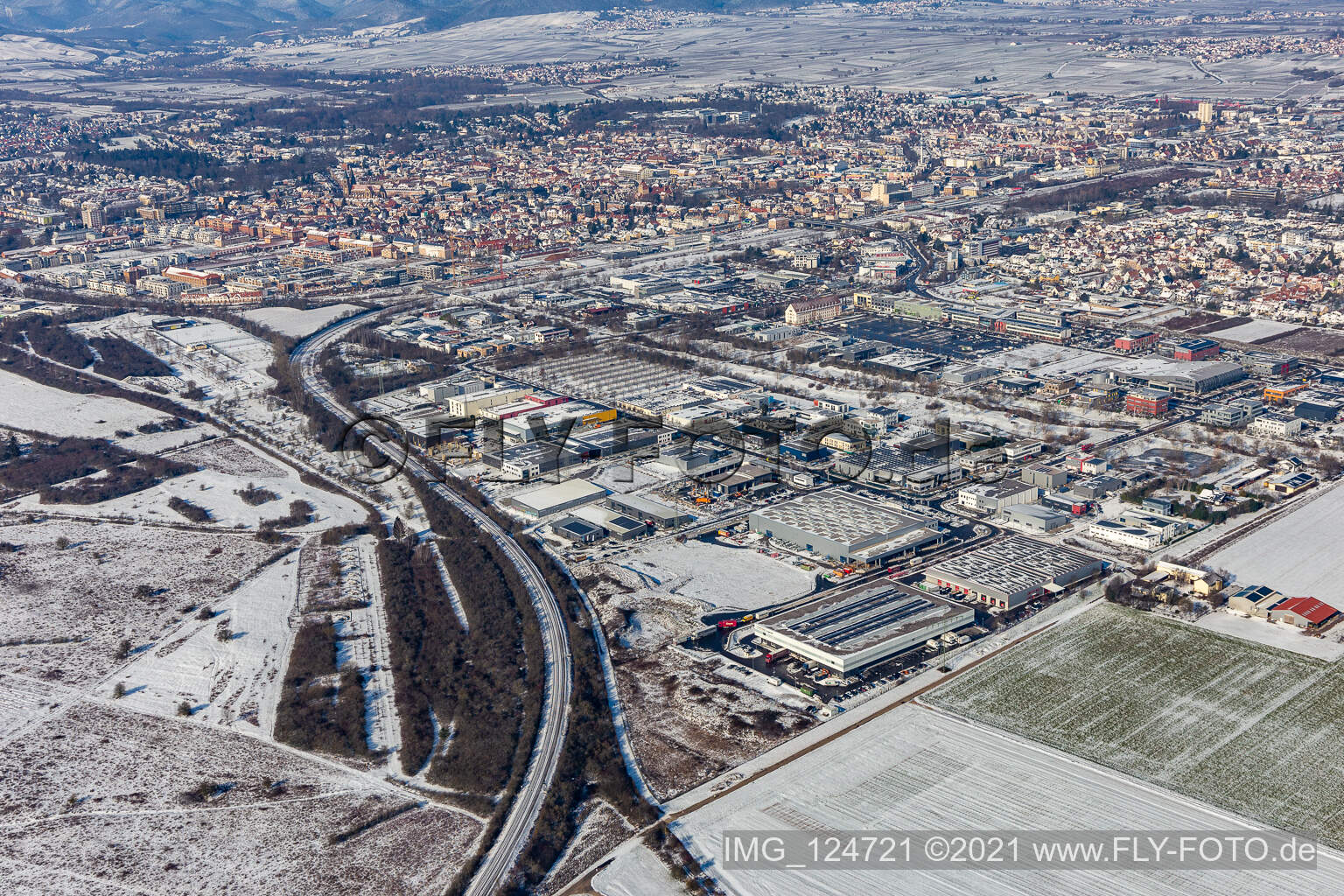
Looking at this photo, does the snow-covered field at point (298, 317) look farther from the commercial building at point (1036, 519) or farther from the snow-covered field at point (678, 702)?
the commercial building at point (1036, 519)

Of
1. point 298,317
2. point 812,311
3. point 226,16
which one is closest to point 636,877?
point 812,311

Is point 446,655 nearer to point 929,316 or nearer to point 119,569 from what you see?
point 119,569

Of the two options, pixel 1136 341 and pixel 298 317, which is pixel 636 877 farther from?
pixel 298 317

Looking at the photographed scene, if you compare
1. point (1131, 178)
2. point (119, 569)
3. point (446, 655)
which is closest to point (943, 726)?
point (446, 655)

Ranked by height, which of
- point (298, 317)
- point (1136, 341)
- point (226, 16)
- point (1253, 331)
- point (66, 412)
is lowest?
point (1253, 331)

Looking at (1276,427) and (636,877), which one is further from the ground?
(1276,427)

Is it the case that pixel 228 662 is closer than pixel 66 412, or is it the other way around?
pixel 228 662
